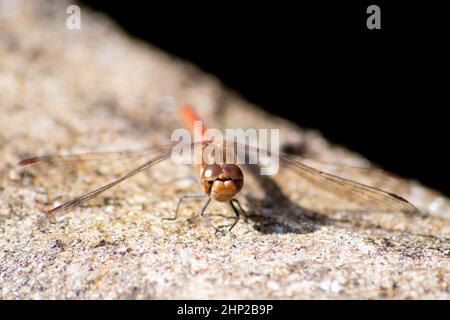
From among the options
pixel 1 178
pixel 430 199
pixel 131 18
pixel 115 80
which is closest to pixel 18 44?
pixel 115 80

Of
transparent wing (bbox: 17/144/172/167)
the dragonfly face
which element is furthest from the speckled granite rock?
the dragonfly face

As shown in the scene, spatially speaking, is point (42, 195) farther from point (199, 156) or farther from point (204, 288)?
point (204, 288)

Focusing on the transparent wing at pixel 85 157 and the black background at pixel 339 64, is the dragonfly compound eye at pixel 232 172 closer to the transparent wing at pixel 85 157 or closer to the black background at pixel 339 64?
the transparent wing at pixel 85 157

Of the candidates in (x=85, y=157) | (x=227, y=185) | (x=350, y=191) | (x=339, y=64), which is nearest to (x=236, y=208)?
(x=227, y=185)

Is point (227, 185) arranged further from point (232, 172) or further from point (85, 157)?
point (85, 157)

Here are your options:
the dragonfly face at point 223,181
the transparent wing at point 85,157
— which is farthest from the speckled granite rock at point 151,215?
the dragonfly face at point 223,181

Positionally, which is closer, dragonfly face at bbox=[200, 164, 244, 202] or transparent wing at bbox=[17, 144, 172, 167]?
dragonfly face at bbox=[200, 164, 244, 202]

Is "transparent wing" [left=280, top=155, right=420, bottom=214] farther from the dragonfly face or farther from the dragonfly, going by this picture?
the dragonfly face
